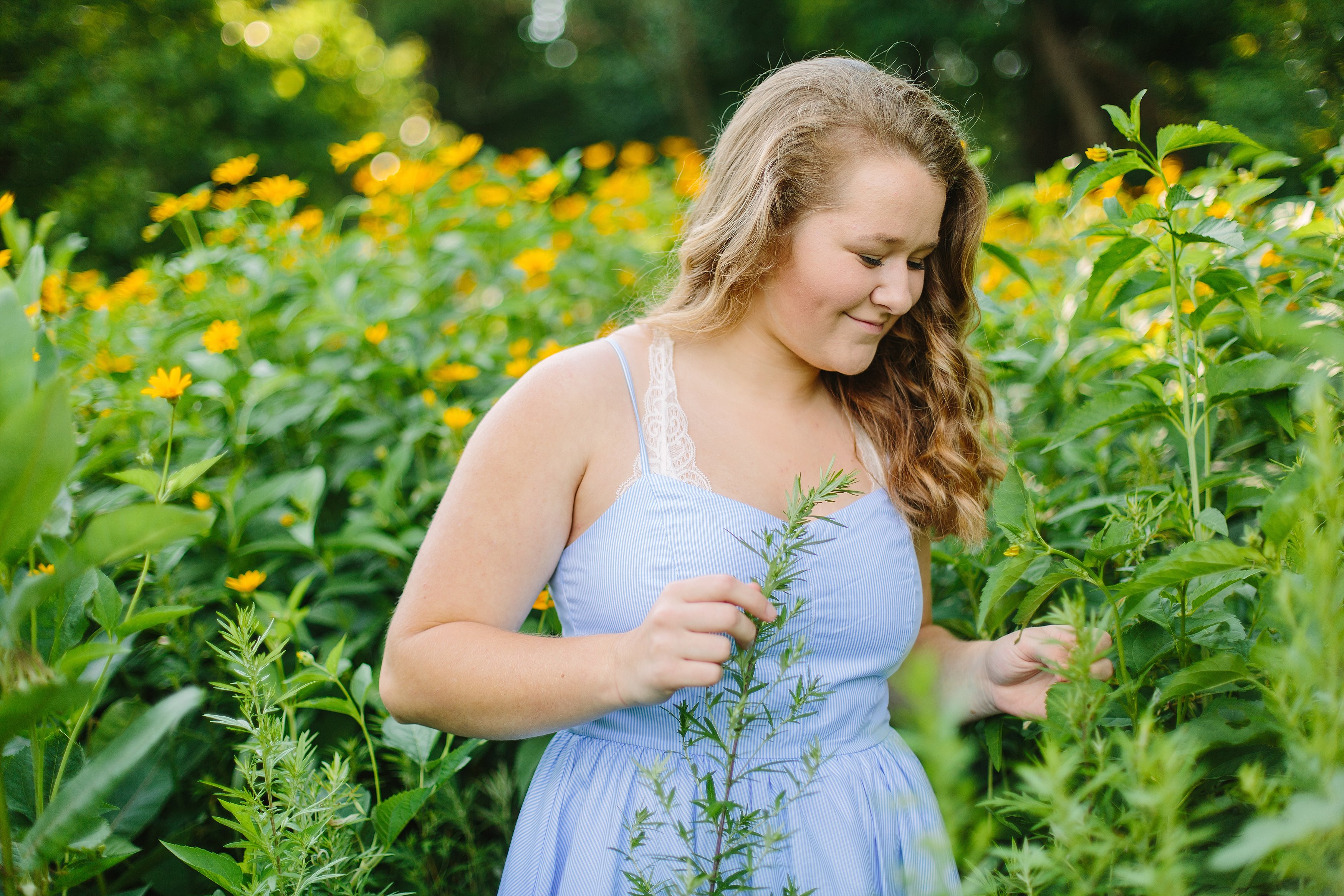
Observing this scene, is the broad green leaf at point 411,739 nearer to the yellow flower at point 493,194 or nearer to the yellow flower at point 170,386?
the yellow flower at point 170,386

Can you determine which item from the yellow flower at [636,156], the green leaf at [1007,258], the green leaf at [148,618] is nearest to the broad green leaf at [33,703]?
the green leaf at [148,618]

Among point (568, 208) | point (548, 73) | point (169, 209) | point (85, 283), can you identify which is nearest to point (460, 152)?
point (568, 208)

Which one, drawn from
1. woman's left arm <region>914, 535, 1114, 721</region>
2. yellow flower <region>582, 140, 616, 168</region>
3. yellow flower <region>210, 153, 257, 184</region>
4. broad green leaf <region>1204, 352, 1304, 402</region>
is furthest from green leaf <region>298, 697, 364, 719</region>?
yellow flower <region>582, 140, 616, 168</region>

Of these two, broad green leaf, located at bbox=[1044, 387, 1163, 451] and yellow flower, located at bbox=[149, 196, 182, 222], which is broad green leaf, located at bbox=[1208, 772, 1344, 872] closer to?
broad green leaf, located at bbox=[1044, 387, 1163, 451]

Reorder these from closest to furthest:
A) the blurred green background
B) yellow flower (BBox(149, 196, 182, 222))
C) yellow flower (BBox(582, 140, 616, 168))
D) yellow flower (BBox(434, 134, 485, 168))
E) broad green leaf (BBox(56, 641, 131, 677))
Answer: broad green leaf (BBox(56, 641, 131, 677))
yellow flower (BBox(149, 196, 182, 222))
yellow flower (BBox(434, 134, 485, 168))
yellow flower (BBox(582, 140, 616, 168))
the blurred green background

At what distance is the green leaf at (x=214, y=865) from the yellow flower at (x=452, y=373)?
0.98m

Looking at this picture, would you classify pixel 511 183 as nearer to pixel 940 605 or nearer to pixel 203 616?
pixel 203 616

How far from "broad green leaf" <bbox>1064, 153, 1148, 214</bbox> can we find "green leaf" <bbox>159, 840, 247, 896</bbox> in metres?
1.22

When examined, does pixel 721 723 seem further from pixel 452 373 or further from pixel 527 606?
pixel 452 373

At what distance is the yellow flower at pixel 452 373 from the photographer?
5.60 ft

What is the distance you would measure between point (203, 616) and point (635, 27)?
15.0m

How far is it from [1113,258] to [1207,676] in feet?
1.86

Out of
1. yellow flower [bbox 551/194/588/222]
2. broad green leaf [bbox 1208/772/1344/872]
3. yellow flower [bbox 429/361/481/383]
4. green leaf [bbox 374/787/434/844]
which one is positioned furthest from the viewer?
yellow flower [bbox 551/194/588/222]

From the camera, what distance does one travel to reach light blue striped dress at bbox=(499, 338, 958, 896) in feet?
3.59
